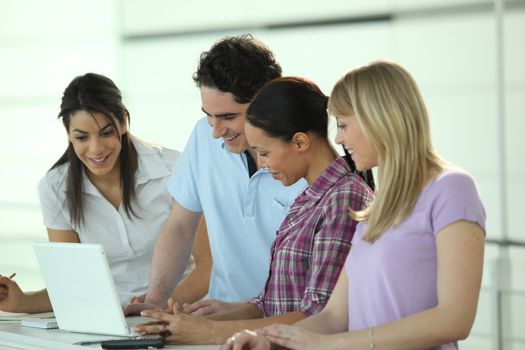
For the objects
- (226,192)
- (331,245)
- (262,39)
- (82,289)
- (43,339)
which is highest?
(262,39)

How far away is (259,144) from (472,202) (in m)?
0.59

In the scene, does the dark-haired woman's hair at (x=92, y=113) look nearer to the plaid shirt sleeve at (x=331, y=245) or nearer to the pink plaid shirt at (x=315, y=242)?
the pink plaid shirt at (x=315, y=242)

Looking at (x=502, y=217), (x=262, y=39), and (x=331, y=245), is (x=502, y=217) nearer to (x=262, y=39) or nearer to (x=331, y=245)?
(x=262, y=39)

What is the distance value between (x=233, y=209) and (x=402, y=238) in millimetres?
932

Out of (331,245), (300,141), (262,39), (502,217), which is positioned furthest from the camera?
(262,39)

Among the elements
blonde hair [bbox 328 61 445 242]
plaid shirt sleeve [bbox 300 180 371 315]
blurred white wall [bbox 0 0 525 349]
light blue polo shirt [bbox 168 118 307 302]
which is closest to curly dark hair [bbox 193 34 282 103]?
light blue polo shirt [bbox 168 118 307 302]

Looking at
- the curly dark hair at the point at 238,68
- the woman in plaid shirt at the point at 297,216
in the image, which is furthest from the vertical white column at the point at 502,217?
the woman in plaid shirt at the point at 297,216

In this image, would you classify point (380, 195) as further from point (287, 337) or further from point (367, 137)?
point (287, 337)

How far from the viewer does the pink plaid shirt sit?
2254 mm

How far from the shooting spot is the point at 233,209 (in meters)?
2.89

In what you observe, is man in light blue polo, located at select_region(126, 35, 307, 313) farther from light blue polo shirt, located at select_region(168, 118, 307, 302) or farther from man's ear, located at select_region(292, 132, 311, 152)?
man's ear, located at select_region(292, 132, 311, 152)

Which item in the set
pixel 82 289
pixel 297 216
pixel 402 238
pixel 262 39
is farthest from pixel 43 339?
pixel 262 39

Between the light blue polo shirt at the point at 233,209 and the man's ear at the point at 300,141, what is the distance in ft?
1.26

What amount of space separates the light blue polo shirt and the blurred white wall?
85.7 inches
